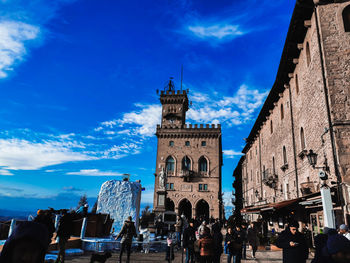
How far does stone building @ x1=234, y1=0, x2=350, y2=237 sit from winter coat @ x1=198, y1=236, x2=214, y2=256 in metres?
6.04

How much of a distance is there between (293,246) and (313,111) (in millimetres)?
9295

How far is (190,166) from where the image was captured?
40.8m

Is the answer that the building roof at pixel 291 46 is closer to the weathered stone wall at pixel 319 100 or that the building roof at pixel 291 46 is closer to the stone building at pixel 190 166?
the weathered stone wall at pixel 319 100

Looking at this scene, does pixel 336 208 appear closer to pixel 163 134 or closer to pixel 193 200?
pixel 193 200

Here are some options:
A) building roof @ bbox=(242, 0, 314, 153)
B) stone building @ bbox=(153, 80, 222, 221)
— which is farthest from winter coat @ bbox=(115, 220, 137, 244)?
stone building @ bbox=(153, 80, 222, 221)

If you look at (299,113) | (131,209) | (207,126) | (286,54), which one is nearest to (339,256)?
(131,209)

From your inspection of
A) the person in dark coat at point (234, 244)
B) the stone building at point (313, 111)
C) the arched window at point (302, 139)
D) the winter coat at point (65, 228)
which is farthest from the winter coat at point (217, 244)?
the arched window at point (302, 139)

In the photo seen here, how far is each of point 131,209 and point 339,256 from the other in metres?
9.67

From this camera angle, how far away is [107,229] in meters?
11.1

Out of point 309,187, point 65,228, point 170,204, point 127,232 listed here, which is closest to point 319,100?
point 309,187

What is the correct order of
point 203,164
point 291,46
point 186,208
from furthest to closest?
point 186,208 < point 203,164 < point 291,46

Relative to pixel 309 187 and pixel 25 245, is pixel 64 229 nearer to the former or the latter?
pixel 25 245

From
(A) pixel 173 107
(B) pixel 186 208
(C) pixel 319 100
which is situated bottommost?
(B) pixel 186 208

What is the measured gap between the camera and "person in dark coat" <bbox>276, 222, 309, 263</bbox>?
4.63 meters
